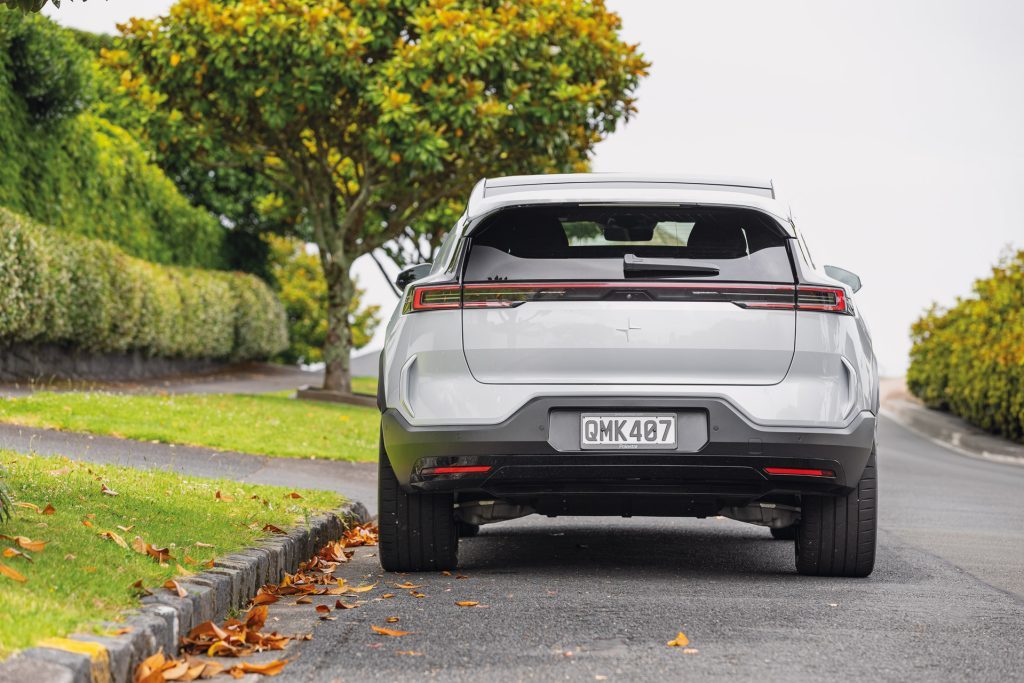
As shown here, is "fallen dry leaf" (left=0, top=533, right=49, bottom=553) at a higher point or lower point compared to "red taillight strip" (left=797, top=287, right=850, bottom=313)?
lower

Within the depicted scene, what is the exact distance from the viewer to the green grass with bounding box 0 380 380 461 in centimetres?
1187

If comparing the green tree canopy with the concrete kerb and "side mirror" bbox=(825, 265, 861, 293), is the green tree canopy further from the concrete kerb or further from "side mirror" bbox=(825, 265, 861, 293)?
the concrete kerb

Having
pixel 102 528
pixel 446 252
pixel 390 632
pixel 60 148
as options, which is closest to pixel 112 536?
pixel 102 528

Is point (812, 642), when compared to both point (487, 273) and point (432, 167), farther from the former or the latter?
point (432, 167)

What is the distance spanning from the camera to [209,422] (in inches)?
544

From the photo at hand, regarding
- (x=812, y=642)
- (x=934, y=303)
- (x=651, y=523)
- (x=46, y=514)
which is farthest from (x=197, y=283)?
(x=812, y=642)

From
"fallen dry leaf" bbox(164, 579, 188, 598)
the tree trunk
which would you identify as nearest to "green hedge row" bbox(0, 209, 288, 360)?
the tree trunk

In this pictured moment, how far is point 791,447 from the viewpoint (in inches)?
214

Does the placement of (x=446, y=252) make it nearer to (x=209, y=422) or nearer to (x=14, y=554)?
(x=14, y=554)

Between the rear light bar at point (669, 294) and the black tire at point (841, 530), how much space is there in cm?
95

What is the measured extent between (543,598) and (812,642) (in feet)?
4.17

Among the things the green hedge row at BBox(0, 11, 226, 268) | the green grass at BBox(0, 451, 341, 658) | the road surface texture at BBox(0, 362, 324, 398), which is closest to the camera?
the green grass at BBox(0, 451, 341, 658)

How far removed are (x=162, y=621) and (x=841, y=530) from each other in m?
3.28

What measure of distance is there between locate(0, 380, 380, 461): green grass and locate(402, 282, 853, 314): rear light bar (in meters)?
7.11
